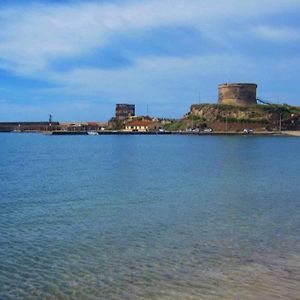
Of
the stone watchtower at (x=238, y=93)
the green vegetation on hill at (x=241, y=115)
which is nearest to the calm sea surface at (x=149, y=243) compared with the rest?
the green vegetation on hill at (x=241, y=115)

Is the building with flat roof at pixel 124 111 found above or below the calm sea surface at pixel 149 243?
above

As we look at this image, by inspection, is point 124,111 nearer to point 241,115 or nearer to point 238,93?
point 238,93

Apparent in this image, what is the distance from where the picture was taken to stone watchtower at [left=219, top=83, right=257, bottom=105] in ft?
356

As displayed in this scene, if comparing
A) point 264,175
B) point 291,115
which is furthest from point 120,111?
point 264,175

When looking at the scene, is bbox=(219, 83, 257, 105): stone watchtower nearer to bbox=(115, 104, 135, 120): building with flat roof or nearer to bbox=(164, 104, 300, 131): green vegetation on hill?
bbox=(164, 104, 300, 131): green vegetation on hill

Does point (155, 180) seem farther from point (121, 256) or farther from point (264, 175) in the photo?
point (121, 256)

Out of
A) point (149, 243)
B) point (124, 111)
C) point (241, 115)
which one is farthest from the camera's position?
point (124, 111)

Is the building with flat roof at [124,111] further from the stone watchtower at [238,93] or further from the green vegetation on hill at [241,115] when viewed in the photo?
the stone watchtower at [238,93]

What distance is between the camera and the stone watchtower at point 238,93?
356ft

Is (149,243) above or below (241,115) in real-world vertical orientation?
below

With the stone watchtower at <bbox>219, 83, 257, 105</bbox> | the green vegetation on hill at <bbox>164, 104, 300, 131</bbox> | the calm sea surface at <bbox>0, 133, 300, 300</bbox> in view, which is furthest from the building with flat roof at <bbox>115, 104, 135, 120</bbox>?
the calm sea surface at <bbox>0, 133, 300, 300</bbox>

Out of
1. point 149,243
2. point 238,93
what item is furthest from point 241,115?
point 149,243

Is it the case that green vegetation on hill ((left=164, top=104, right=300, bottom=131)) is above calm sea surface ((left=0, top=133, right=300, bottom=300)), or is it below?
above

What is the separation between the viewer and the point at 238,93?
10838cm
